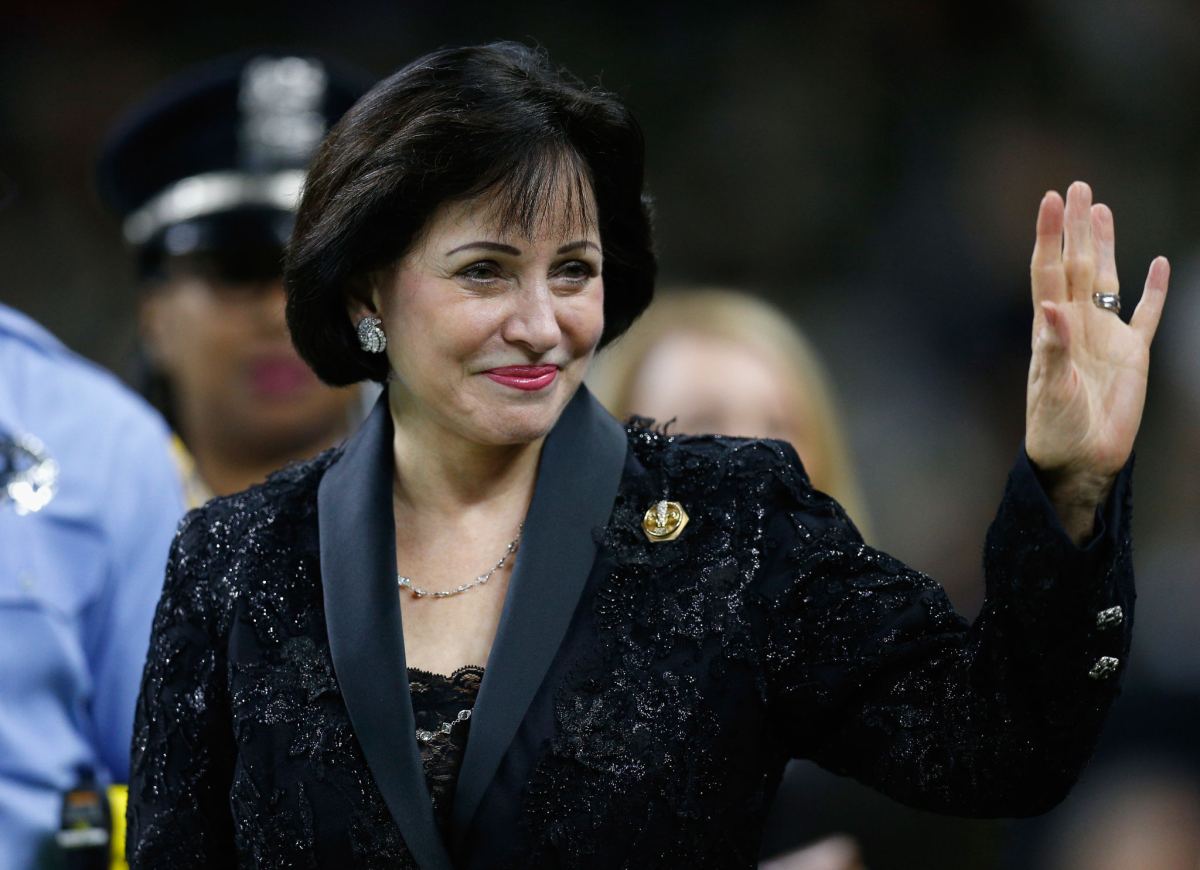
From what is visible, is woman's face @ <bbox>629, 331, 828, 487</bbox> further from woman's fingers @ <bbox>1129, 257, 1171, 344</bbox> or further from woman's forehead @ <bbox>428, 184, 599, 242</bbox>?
woman's fingers @ <bbox>1129, 257, 1171, 344</bbox>

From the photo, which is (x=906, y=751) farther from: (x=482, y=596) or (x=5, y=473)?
(x=5, y=473)

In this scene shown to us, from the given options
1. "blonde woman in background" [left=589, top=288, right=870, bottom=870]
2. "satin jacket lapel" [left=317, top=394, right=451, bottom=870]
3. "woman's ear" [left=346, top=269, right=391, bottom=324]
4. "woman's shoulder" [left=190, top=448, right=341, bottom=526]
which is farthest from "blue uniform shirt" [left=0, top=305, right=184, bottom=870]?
"blonde woman in background" [left=589, top=288, right=870, bottom=870]

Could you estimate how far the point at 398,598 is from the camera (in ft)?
5.46

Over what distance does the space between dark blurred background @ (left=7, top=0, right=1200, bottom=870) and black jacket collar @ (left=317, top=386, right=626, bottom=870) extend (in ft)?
9.80

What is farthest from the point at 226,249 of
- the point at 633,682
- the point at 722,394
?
the point at 633,682

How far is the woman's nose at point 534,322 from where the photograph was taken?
5.09 ft

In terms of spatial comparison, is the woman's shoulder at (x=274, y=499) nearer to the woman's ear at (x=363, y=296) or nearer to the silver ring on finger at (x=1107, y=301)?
the woman's ear at (x=363, y=296)

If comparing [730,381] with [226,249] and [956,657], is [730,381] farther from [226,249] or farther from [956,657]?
[956,657]

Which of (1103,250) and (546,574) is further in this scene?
(546,574)

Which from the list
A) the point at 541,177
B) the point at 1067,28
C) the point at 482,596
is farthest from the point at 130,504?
the point at 1067,28

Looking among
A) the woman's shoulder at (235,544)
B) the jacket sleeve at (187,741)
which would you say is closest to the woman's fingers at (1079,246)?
the woman's shoulder at (235,544)

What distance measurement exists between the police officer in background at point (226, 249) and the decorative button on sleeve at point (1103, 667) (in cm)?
228

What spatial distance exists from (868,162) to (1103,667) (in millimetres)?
3870

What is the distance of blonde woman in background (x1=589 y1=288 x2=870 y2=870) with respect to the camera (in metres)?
2.90
